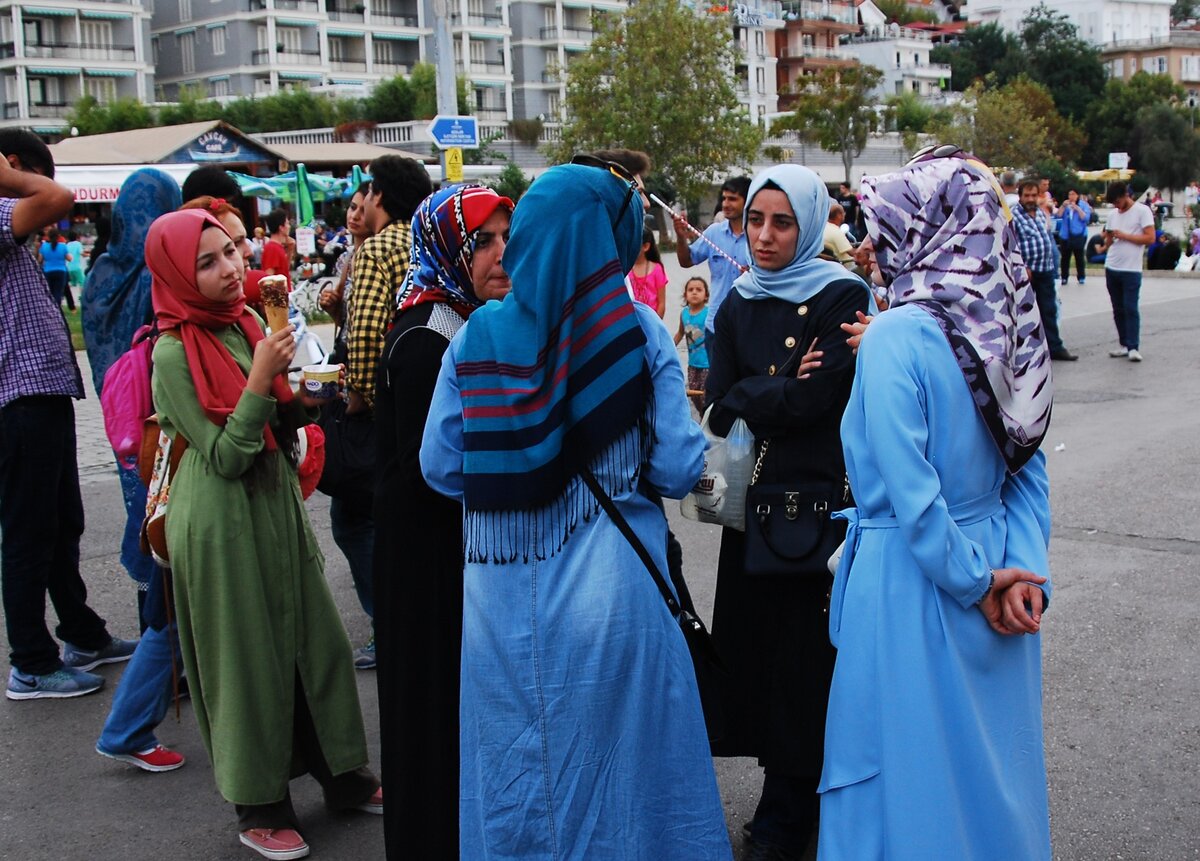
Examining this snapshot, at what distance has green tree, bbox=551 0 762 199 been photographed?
137 ft

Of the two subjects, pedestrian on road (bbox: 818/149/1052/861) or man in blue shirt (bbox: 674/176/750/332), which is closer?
pedestrian on road (bbox: 818/149/1052/861)

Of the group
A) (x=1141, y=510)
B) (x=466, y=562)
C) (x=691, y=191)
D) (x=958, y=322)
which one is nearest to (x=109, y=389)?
(x=466, y=562)

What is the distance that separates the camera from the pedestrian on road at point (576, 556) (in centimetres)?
270

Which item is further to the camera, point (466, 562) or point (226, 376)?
point (226, 376)

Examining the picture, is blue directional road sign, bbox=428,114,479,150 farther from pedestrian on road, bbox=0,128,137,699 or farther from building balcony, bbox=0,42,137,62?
building balcony, bbox=0,42,137,62

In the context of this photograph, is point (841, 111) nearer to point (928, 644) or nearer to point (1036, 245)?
point (1036, 245)

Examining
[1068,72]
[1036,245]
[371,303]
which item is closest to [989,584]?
[371,303]

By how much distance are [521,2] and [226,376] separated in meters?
82.5

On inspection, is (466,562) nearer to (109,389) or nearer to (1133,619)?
(109,389)

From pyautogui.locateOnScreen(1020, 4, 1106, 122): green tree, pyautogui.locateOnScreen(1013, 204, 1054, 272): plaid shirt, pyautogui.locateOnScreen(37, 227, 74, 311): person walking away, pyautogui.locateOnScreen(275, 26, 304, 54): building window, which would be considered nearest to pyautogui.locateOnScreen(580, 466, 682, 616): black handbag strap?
pyautogui.locateOnScreen(1013, 204, 1054, 272): plaid shirt

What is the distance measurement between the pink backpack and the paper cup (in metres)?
0.67

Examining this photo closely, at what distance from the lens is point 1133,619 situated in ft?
18.5

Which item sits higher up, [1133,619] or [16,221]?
[16,221]

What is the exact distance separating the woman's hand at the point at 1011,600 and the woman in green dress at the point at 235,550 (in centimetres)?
205
